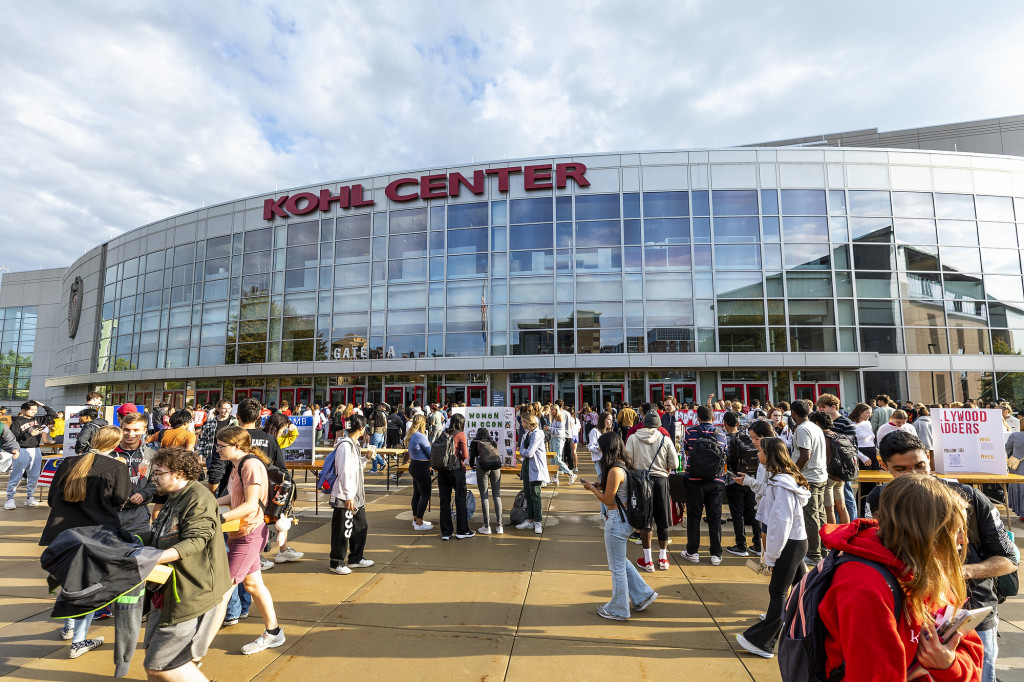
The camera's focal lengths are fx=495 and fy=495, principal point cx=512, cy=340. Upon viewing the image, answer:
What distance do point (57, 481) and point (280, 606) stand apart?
95.8 inches

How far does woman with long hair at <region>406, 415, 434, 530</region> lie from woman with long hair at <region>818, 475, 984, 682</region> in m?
6.84

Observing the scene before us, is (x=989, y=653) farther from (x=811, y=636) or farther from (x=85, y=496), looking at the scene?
(x=85, y=496)

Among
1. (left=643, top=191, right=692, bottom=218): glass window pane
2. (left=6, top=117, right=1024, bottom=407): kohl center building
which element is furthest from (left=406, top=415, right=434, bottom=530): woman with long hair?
(left=643, top=191, right=692, bottom=218): glass window pane

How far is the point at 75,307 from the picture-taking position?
37312mm

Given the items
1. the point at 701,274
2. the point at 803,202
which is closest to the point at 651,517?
the point at 701,274

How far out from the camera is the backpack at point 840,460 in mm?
6879

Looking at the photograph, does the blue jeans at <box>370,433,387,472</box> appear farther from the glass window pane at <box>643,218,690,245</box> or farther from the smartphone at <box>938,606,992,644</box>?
the glass window pane at <box>643,218,690,245</box>

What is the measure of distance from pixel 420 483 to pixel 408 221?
1986 cm

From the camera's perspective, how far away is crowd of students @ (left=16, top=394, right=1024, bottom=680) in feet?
5.98

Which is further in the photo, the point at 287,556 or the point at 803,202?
the point at 803,202

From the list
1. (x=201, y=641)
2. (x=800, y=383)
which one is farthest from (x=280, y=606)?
(x=800, y=383)

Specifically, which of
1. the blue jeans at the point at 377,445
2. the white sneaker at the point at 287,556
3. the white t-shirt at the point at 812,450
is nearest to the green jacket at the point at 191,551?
the white sneaker at the point at 287,556

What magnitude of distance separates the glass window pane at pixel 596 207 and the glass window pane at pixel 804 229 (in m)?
8.02

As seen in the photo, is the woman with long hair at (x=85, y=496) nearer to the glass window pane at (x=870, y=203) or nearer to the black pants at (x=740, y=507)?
the black pants at (x=740, y=507)
